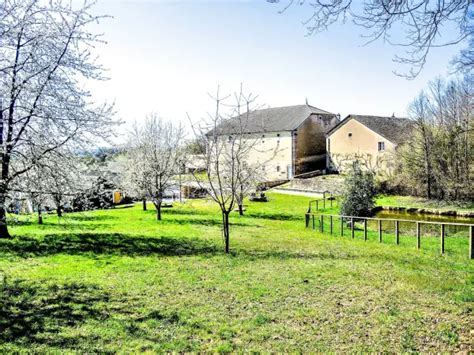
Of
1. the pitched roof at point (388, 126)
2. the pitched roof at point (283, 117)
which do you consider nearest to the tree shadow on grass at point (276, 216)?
the pitched roof at point (388, 126)

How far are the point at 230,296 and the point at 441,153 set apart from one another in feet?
97.4

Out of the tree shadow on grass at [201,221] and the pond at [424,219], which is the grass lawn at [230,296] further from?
the pond at [424,219]

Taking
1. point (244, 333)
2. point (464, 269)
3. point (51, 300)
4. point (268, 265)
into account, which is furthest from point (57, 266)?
point (464, 269)

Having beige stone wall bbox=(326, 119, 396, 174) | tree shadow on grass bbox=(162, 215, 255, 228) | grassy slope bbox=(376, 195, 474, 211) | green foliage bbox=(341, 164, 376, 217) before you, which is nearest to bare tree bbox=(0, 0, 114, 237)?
tree shadow on grass bbox=(162, 215, 255, 228)

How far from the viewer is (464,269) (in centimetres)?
956

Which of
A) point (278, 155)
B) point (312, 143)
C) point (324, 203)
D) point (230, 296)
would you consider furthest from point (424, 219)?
point (312, 143)

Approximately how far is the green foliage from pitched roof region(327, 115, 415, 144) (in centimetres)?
1991

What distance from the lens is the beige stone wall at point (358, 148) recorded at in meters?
39.0

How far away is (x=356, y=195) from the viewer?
20.1 metres

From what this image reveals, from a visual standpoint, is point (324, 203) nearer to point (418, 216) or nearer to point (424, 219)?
point (418, 216)

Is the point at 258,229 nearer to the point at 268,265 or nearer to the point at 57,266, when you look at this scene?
the point at 268,265

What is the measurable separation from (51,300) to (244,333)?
367cm

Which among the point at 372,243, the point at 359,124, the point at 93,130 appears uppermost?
the point at 359,124

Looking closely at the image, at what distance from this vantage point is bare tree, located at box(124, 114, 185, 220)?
21.9 m
